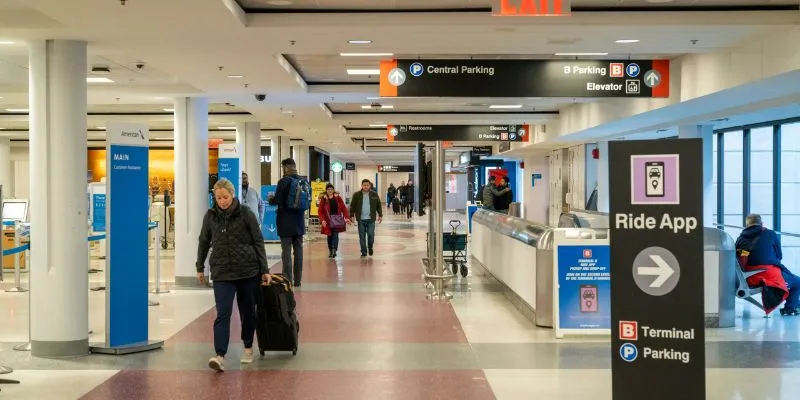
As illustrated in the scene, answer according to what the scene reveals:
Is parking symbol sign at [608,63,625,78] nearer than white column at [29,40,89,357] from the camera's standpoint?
No

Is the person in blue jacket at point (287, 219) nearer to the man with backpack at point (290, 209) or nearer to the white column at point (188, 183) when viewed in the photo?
the man with backpack at point (290, 209)

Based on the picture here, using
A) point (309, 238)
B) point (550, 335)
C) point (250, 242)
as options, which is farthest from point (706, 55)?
point (309, 238)

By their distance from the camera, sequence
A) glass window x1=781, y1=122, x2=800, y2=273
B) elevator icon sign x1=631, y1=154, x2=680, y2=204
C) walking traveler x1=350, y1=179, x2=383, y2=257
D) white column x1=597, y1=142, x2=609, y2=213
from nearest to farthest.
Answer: elevator icon sign x1=631, y1=154, x2=680, y2=204 → glass window x1=781, y1=122, x2=800, y2=273 → walking traveler x1=350, y1=179, x2=383, y2=257 → white column x1=597, y1=142, x2=609, y2=213

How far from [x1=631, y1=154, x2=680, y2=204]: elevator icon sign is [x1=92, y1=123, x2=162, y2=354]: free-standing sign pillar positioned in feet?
17.9

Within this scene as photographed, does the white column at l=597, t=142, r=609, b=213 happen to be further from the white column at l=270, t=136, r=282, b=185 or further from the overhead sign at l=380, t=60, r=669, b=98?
the overhead sign at l=380, t=60, r=669, b=98

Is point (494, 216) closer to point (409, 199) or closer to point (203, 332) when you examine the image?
point (203, 332)

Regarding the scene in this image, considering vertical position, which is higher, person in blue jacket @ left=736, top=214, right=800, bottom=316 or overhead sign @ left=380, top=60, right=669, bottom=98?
overhead sign @ left=380, top=60, right=669, bottom=98

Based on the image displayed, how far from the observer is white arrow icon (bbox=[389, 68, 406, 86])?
30.5 ft

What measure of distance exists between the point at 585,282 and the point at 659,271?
16.3 ft

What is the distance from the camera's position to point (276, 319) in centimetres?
750

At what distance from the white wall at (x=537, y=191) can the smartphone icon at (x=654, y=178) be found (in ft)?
82.3

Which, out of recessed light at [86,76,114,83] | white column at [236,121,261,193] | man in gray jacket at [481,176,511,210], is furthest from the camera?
white column at [236,121,261,193]

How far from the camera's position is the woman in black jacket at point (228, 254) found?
22.8 feet

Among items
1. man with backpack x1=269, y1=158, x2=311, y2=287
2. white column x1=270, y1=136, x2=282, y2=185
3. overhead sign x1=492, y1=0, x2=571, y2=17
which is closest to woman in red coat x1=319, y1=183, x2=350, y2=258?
man with backpack x1=269, y1=158, x2=311, y2=287
